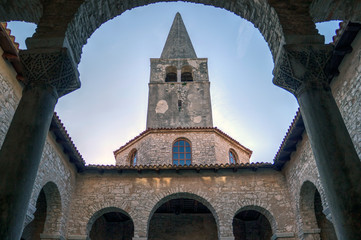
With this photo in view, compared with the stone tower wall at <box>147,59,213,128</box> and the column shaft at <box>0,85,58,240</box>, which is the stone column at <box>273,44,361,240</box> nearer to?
the column shaft at <box>0,85,58,240</box>

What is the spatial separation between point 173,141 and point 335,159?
43.3ft

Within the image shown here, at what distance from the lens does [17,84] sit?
27.2 ft

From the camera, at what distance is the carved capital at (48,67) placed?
4321 mm

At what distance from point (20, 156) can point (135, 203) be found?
28.2ft

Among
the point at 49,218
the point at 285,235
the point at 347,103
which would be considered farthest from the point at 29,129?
the point at 285,235

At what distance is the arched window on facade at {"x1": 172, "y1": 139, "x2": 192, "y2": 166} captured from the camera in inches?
626

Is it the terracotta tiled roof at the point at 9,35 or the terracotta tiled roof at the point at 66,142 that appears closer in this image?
the terracotta tiled roof at the point at 9,35

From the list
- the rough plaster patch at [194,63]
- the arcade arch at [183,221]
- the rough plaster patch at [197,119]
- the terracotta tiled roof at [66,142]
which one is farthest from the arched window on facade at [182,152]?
the rough plaster patch at [194,63]

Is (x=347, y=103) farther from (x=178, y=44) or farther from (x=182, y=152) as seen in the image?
(x=178, y=44)

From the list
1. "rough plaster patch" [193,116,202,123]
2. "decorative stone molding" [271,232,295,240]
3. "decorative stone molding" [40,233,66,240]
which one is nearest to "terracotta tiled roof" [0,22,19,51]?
"decorative stone molding" [40,233,66,240]

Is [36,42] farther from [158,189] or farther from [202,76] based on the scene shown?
[202,76]

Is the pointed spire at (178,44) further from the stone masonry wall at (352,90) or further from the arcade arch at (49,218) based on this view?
the stone masonry wall at (352,90)

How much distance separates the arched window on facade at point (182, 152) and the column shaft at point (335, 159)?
39.3 ft

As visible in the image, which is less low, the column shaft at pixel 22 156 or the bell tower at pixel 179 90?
the bell tower at pixel 179 90
